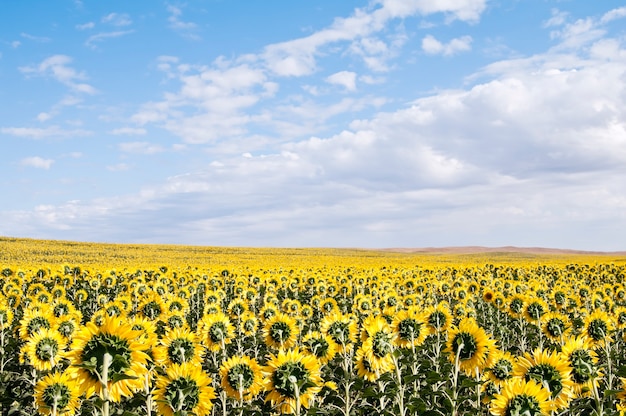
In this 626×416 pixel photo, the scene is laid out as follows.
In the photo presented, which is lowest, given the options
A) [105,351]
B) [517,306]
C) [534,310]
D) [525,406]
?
[517,306]

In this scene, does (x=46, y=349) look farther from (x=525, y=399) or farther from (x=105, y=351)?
(x=525, y=399)

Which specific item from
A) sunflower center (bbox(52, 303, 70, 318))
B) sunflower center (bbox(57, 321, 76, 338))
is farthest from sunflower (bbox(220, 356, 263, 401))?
sunflower center (bbox(52, 303, 70, 318))

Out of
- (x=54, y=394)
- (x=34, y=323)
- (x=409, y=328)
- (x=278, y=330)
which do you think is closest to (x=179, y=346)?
(x=54, y=394)

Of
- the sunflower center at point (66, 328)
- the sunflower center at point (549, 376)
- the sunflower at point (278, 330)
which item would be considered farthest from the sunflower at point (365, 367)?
the sunflower center at point (66, 328)

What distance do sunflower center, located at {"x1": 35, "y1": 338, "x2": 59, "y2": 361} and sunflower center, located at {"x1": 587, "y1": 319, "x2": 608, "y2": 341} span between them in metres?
8.44

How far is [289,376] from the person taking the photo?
4.53 m

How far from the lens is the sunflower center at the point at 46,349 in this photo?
7.22 m

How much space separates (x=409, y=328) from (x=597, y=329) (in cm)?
372

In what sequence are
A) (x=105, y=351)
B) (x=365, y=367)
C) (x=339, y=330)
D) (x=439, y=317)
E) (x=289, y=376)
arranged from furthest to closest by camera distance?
(x=439, y=317)
(x=365, y=367)
(x=339, y=330)
(x=289, y=376)
(x=105, y=351)

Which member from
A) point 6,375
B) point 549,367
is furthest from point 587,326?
point 6,375

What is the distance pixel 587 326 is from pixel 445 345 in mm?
3959

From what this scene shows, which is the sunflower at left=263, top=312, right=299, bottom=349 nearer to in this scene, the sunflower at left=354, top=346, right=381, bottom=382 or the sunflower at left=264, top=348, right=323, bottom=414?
the sunflower at left=354, top=346, right=381, bottom=382

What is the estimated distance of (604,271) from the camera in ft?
93.1

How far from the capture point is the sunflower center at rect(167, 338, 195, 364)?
668 cm
